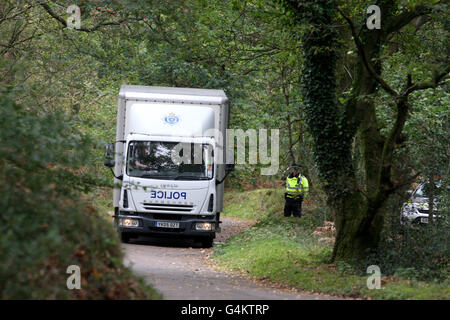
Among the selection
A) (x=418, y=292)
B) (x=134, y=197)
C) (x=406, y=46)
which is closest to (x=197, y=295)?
(x=418, y=292)

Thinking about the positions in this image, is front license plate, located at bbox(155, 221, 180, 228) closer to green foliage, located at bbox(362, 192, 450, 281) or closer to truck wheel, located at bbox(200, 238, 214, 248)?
truck wheel, located at bbox(200, 238, 214, 248)

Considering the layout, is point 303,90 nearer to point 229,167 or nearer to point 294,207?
point 229,167

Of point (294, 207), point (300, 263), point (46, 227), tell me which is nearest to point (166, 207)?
point (300, 263)

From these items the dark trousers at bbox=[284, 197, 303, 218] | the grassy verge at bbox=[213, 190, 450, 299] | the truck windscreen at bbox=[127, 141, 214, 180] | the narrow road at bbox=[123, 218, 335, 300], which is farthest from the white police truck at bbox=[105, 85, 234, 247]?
the dark trousers at bbox=[284, 197, 303, 218]

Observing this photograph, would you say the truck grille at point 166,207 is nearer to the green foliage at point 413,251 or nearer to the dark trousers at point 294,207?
the green foliage at point 413,251

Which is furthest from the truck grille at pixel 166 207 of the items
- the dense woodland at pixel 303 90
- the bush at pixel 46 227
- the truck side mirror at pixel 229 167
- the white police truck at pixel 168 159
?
the bush at pixel 46 227

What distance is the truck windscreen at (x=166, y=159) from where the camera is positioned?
1634cm

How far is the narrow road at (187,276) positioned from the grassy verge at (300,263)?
47 cm

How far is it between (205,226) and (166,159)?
208 cm

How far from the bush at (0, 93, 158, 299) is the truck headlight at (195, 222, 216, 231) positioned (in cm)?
911

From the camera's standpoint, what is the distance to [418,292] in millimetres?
9391

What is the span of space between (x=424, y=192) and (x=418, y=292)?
6253 mm

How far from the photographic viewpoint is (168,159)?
53.9 ft

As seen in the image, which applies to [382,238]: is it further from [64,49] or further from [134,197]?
[64,49]
